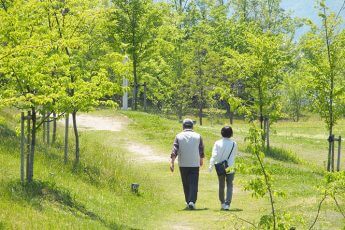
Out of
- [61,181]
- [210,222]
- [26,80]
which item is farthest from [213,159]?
[26,80]

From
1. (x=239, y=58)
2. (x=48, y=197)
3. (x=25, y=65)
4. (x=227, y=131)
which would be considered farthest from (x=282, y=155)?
(x=25, y=65)

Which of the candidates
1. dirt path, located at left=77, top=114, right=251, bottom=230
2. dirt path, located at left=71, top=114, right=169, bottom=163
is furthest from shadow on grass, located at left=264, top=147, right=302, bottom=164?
dirt path, located at left=71, top=114, right=169, bottom=163

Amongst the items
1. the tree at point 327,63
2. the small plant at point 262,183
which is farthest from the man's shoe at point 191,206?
the tree at point 327,63

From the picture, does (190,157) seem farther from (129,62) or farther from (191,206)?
(129,62)

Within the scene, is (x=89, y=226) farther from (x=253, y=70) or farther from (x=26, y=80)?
(x=253, y=70)

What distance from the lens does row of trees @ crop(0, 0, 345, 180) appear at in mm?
11703

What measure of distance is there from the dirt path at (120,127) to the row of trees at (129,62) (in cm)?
272

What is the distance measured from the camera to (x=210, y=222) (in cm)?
1222

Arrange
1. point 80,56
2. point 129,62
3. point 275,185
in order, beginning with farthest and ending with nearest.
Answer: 1. point 275,185
2. point 129,62
3. point 80,56

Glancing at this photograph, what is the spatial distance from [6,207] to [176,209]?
519 centimetres

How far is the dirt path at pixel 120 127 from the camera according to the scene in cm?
2408

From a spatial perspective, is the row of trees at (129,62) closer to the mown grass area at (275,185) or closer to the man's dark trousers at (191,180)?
the mown grass area at (275,185)

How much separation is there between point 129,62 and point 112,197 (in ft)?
14.5

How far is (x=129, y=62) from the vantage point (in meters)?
17.2
